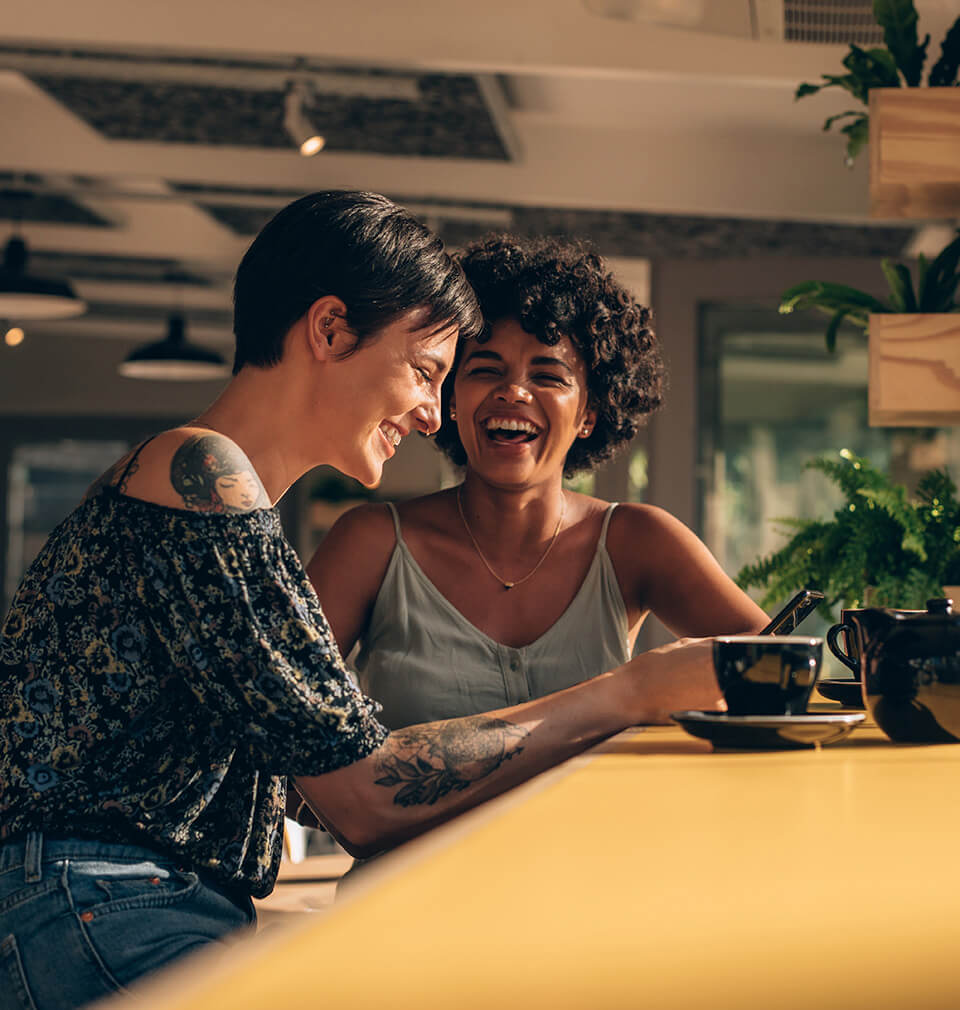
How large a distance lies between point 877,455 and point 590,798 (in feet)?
18.7

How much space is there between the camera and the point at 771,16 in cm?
309

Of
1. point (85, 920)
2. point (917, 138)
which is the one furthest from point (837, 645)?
point (917, 138)

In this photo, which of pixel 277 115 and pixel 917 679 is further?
pixel 277 115

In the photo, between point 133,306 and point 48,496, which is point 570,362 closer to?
point 133,306

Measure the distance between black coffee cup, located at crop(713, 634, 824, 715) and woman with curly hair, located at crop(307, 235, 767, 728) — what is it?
611mm

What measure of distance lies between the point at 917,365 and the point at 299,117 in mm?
3096

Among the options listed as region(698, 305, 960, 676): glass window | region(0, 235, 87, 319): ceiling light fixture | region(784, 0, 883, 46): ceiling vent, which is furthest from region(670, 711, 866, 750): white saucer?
region(698, 305, 960, 676): glass window

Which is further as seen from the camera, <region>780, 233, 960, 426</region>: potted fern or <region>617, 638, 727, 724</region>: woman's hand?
Result: <region>780, 233, 960, 426</region>: potted fern

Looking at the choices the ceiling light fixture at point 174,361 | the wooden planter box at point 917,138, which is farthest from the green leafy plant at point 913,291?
the ceiling light fixture at point 174,361

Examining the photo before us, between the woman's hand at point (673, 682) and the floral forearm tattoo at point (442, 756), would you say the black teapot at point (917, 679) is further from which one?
the floral forearm tattoo at point (442, 756)

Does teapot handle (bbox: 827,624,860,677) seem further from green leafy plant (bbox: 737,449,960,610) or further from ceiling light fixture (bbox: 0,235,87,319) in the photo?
ceiling light fixture (bbox: 0,235,87,319)

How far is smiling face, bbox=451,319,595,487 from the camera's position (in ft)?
6.25

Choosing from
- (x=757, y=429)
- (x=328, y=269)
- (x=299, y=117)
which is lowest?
(x=328, y=269)

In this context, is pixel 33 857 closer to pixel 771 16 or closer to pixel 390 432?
pixel 390 432
